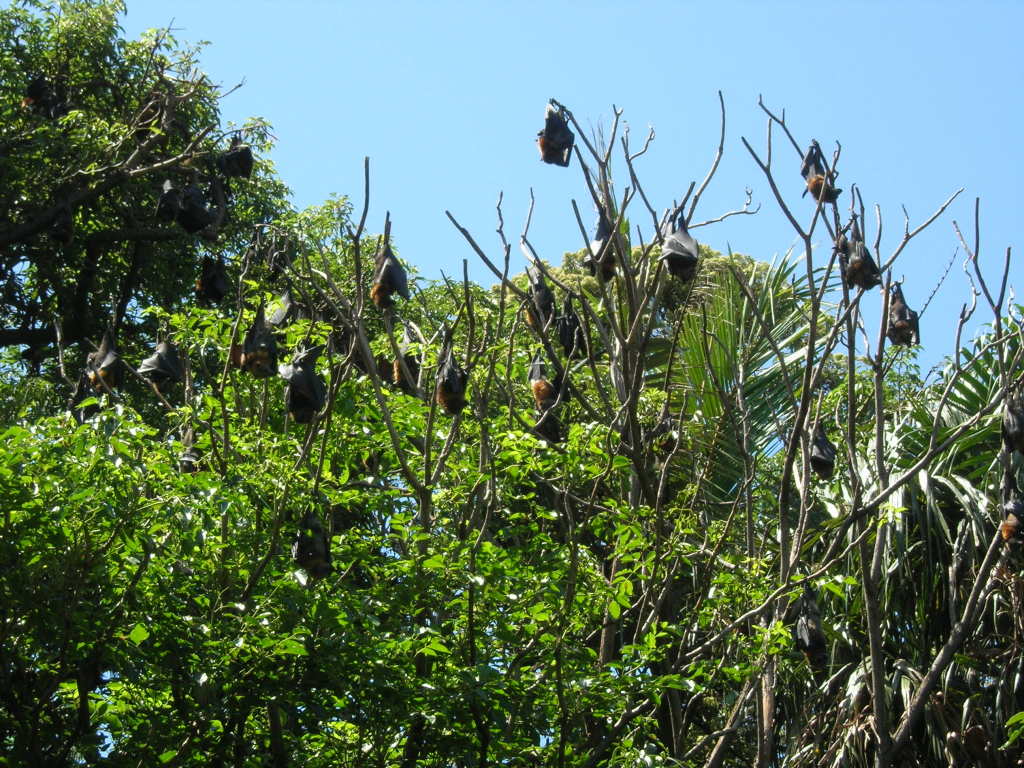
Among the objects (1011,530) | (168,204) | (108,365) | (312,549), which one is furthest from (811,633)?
(168,204)

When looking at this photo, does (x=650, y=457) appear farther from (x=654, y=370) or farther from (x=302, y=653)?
(x=654, y=370)

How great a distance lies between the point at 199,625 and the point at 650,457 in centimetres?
279

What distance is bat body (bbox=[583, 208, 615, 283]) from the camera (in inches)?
224

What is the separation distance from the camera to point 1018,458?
8.29 m

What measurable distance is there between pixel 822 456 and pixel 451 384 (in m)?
Answer: 2.15

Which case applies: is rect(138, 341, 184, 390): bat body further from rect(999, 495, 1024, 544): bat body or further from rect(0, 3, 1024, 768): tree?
rect(999, 495, 1024, 544): bat body

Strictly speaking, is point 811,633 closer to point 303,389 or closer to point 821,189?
point 821,189

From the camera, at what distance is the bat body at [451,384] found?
18.8 feet

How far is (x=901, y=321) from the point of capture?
7746 millimetres

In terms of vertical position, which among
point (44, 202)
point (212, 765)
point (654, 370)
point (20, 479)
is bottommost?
point (212, 765)

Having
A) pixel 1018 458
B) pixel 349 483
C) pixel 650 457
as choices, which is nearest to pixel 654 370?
pixel 1018 458

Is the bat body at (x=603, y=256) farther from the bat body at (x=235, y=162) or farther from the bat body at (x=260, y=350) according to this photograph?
the bat body at (x=235, y=162)

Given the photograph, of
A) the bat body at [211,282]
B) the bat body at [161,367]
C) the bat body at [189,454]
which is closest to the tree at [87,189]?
the bat body at [211,282]

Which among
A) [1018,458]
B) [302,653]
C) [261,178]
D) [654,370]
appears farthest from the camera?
[261,178]
